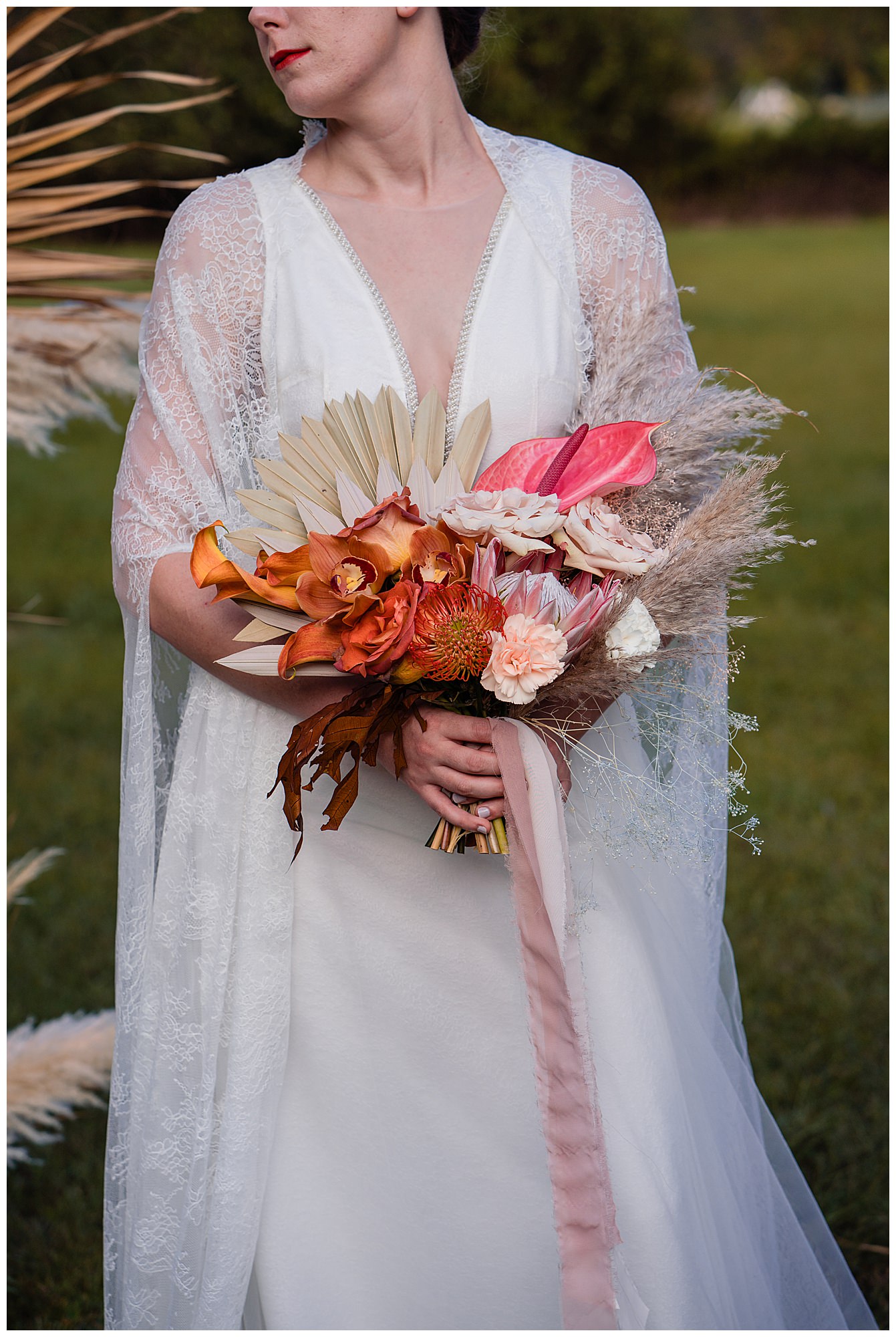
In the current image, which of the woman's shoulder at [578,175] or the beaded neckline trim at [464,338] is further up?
the woman's shoulder at [578,175]

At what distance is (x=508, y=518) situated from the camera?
1597mm

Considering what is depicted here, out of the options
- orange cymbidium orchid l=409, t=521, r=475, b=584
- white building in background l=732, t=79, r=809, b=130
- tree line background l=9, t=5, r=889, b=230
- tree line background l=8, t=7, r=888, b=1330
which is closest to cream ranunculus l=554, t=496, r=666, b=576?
orange cymbidium orchid l=409, t=521, r=475, b=584

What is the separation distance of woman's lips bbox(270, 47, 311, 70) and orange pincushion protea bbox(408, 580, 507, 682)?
85 centimetres

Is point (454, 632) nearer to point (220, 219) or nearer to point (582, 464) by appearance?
point (582, 464)

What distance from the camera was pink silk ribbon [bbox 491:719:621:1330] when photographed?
1.66 meters

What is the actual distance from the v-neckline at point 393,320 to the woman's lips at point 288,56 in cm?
18

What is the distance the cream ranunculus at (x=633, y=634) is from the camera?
1.58 m

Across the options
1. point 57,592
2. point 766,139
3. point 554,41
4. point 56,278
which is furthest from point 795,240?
point 56,278

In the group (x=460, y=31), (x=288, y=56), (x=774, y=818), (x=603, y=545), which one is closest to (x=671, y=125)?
(x=774, y=818)

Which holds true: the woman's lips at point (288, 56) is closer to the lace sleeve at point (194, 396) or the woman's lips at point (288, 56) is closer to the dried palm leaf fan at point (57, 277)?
the lace sleeve at point (194, 396)

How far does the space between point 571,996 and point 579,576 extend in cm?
54

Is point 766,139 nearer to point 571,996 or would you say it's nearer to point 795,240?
point 795,240

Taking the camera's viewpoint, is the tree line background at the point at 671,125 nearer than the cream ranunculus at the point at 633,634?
No

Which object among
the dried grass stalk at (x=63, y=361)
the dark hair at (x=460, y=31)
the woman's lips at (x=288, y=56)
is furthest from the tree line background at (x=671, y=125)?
the woman's lips at (x=288, y=56)
